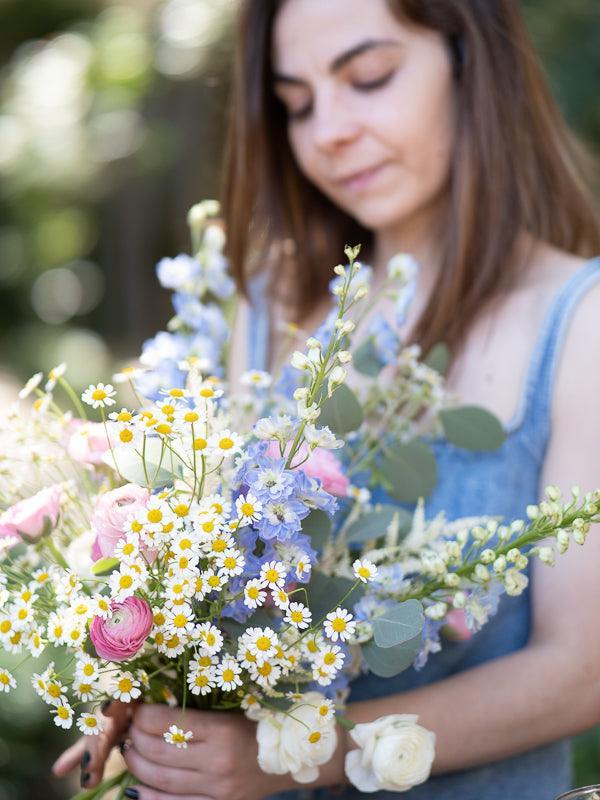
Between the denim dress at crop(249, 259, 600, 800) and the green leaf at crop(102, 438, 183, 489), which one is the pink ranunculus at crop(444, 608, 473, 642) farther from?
the green leaf at crop(102, 438, 183, 489)

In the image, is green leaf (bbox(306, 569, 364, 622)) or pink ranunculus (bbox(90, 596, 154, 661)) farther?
green leaf (bbox(306, 569, 364, 622))

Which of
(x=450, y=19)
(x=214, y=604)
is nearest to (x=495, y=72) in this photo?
(x=450, y=19)

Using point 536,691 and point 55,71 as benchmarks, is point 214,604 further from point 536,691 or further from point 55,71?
point 55,71

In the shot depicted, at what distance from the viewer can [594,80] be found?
3027 mm

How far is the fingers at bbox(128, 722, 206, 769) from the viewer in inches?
39.0

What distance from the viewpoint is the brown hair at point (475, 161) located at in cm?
145

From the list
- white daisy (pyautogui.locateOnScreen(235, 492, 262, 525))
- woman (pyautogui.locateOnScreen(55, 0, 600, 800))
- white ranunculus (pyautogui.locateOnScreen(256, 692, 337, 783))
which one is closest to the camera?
white daisy (pyautogui.locateOnScreen(235, 492, 262, 525))

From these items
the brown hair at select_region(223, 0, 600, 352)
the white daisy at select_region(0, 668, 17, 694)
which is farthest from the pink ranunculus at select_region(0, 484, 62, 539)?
the brown hair at select_region(223, 0, 600, 352)

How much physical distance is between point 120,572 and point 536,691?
1.95 ft

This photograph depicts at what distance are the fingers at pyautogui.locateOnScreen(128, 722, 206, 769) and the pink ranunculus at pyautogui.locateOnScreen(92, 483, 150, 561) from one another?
0.26m

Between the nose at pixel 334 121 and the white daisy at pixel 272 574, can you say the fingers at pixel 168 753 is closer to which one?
the white daisy at pixel 272 574

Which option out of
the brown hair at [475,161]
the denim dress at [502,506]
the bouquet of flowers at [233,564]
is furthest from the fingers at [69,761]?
the brown hair at [475,161]

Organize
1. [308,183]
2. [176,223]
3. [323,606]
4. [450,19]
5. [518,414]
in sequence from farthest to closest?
1. [176,223]
2. [308,183]
3. [450,19]
4. [518,414]
5. [323,606]

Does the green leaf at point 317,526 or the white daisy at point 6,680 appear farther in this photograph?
the green leaf at point 317,526
